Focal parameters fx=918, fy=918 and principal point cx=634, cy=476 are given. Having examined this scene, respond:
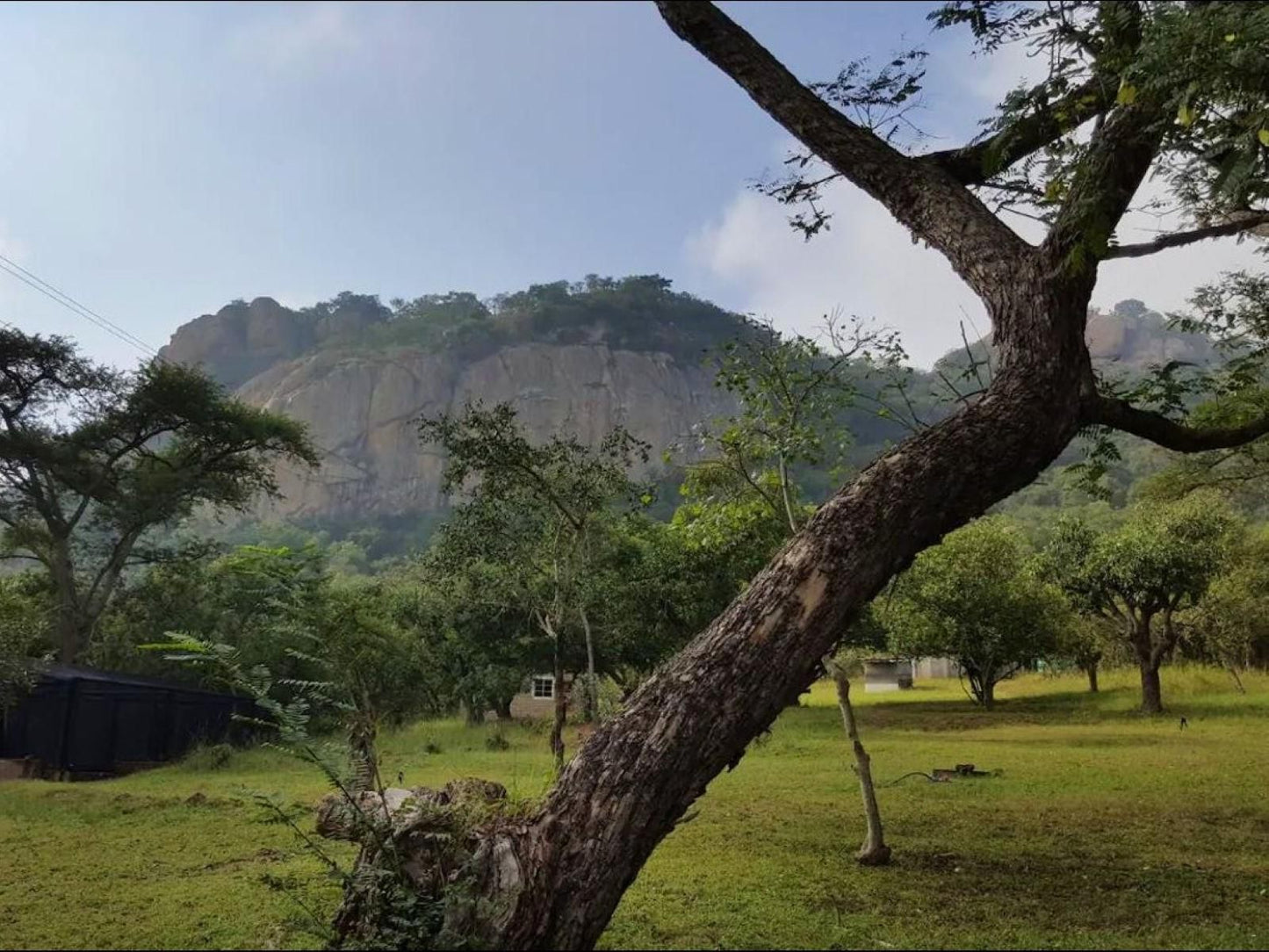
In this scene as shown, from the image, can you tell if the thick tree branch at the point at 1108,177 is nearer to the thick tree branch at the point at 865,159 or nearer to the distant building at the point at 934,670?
the thick tree branch at the point at 865,159

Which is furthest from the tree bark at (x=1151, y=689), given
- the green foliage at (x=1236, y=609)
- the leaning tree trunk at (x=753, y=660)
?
the leaning tree trunk at (x=753, y=660)

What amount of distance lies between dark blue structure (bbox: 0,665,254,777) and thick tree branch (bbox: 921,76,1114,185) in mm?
11396

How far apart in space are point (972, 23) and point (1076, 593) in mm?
15413

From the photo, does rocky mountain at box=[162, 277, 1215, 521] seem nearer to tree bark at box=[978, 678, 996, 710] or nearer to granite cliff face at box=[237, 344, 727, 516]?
granite cliff face at box=[237, 344, 727, 516]

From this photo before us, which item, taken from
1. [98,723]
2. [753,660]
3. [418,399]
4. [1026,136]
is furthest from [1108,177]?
[418,399]

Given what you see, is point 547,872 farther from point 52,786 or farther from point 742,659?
point 52,786

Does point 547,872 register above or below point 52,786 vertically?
above

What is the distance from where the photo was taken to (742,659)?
2.73 meters

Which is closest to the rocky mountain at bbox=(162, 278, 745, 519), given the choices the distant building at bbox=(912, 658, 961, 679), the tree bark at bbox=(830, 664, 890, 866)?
the distant building at bbox=(912, 658, 961, 679)

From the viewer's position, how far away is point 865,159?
3.73 metres

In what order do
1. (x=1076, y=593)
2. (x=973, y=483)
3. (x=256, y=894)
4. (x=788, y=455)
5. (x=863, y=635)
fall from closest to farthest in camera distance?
(x=973, y=483) → (x=256, y=894) → (x=788, y=455) → (x=1076, y=593) → (x=863, y=635)

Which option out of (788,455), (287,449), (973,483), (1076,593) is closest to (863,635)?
(1076,593)

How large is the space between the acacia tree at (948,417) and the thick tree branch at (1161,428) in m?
0.01

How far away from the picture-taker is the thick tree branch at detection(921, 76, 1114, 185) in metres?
3.61
